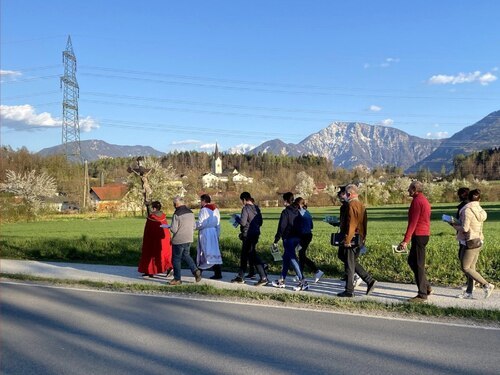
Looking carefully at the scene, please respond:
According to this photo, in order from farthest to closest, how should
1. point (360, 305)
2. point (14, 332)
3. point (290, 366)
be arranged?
point (360, 305) → point (14, 332) → point (290, 366)

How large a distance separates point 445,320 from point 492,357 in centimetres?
177

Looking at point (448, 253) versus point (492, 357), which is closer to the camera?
point (492, 357)

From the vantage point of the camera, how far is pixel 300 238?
1109 cm

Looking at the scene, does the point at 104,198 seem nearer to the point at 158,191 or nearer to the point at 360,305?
the point at 158,191

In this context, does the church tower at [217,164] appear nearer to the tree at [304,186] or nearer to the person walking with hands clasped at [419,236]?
the tree at [304,186]

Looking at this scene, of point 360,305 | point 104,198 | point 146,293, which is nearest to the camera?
point 360,305

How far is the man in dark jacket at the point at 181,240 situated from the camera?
37.2 ft

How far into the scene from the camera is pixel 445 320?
25.3 feet

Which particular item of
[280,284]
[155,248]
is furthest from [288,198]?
[155,248]

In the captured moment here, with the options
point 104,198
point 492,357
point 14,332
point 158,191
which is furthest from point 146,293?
point 104,198

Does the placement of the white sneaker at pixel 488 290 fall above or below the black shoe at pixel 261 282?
above

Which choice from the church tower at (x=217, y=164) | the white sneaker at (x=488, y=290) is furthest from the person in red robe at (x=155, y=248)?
the church tower at (x=217, y=164)

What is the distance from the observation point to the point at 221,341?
22.2ft

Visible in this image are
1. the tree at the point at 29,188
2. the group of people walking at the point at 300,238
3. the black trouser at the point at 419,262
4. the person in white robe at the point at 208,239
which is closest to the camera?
the black trouser at the point at 419,262
